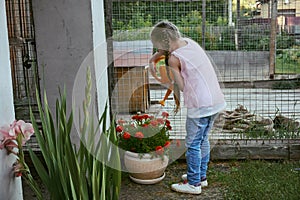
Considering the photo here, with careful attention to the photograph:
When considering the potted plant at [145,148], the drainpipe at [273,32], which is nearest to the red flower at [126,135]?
the potted plant at [145,148]

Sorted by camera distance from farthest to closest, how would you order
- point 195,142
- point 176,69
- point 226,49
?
point 226,49 → point 195,142 → point 176,69

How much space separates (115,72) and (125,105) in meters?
0.42

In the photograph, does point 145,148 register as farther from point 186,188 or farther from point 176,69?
point 176,69

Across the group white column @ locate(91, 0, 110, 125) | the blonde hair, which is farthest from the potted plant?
the blonde hair

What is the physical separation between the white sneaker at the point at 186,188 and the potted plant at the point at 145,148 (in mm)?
212

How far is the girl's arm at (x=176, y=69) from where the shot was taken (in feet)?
10.5

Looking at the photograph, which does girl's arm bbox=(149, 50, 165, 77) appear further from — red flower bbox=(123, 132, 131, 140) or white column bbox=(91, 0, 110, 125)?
red flower bbox=(123, 132, 131, 140)

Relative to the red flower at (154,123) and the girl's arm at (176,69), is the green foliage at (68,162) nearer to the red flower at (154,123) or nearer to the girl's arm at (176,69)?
the girl's arm at (176,69)

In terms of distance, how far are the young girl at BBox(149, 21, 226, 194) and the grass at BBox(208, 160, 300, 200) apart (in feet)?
1.00

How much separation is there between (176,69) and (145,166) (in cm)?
86

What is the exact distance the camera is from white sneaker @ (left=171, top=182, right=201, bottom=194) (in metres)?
3.39

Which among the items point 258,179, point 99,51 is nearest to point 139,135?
point 99,51

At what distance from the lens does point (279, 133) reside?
13.7ft

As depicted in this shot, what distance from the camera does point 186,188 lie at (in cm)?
341
